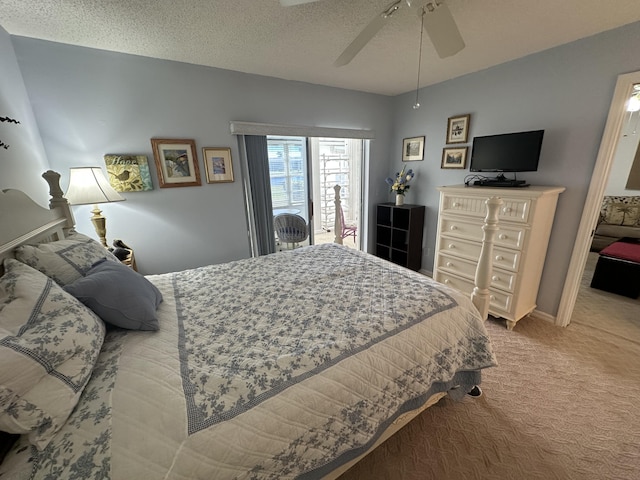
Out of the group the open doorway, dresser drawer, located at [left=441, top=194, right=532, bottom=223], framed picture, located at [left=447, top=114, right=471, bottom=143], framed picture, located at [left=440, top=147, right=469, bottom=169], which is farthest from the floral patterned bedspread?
framed picture, located at [left=447, top=114, right=471, bottom=143]

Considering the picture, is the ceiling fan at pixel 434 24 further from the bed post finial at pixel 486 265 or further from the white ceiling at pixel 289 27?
the bed post finial at pixel 486 265

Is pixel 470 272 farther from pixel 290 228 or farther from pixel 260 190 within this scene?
pixel 260 190

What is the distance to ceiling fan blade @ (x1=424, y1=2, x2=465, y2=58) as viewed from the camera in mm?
1159

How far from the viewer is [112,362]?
0.96 metres

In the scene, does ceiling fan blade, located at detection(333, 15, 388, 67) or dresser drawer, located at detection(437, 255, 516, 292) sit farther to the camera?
dresser drawer, located at detection(437, 255, 516, 292)

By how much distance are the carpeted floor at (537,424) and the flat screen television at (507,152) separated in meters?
1.56

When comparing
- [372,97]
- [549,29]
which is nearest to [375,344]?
[549,29]

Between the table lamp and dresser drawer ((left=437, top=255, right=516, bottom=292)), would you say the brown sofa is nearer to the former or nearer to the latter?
dresser drawer ((left=437, top=255, right=516, bottom=292))

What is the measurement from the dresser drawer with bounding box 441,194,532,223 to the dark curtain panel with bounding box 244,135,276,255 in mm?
2001

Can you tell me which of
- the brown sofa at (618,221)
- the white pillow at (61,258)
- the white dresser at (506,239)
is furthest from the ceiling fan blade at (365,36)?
the brown sofa at (618,221)

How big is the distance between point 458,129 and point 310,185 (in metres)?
1.90

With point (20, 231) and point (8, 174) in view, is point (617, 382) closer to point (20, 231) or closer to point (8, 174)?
point (20, 231)

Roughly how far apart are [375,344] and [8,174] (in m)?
2.29

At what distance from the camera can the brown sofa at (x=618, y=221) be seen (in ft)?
12.1
